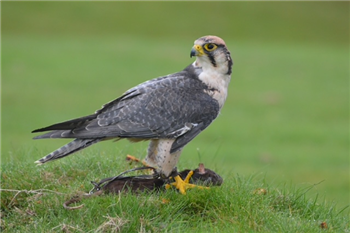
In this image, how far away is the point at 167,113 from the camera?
4863 mm

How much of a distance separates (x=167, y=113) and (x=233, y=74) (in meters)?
14.3

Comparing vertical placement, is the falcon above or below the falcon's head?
below

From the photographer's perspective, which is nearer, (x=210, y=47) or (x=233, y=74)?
(x=210, y=47)

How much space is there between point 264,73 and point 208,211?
51.7ft

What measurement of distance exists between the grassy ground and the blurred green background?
0.17 feet

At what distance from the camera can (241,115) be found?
1502 centimetres

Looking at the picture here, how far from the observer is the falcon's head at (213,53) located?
492 cm

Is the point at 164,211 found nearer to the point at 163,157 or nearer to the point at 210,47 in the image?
the point at 163,157

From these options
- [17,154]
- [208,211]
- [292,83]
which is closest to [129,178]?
[208,211]

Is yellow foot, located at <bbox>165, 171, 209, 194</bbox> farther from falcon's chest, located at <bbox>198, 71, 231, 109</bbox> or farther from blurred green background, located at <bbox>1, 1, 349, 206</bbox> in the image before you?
blurred green background, located at <bbox>1, 1, 349, 206</bbox>

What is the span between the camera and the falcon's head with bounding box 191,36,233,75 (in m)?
4.92

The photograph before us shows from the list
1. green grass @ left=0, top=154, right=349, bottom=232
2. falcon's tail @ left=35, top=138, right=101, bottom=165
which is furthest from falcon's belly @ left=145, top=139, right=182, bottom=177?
falcon's tail @ left=35, top=138, right=101, bottom=165

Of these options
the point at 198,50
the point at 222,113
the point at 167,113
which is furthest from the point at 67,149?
the point at 222,113

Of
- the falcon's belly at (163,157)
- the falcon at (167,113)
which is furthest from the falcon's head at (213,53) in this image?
the falcon's belly at (163,157)
